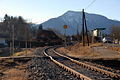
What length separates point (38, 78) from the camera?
43.9ft

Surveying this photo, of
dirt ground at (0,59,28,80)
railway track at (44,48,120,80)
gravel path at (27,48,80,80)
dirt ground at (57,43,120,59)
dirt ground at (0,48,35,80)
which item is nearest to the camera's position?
railway track at (44,48,120,80)

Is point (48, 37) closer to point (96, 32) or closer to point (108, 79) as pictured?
point (96, 32)

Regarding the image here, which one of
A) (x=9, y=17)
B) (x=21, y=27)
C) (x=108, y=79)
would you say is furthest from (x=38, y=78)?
(x=9, y=17)

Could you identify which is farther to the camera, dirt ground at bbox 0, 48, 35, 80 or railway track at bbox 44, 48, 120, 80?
dirt ground at bbox 0, 48, 35, 80

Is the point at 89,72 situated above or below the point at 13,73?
above

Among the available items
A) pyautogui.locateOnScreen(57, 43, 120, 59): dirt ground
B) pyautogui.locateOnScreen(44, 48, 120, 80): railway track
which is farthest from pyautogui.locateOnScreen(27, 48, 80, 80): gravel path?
pyautogui.locateOnScreen(57, 43, 120, 59): dirt ground

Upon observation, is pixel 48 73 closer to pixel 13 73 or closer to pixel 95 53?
pixel 13 73

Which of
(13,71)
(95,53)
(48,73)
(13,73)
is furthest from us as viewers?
(95,53)

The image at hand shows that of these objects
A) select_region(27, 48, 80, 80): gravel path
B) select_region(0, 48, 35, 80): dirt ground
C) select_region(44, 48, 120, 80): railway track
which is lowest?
select_region(0, 48, 35, 80): dirt ground

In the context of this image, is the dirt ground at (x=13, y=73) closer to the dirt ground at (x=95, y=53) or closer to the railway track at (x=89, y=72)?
the railway track at (x=89, y=72)

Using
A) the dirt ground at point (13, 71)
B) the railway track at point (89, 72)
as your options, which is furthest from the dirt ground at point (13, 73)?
the railway track at point (89, 72)

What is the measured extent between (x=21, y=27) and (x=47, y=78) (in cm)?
11239

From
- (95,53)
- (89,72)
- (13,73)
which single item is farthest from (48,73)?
(95,53)

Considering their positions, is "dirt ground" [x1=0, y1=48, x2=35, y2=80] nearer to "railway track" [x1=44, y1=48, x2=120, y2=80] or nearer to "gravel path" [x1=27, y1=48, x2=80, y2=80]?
"gravel path" [x1=27, y1=48, x2=80, y2=80]
